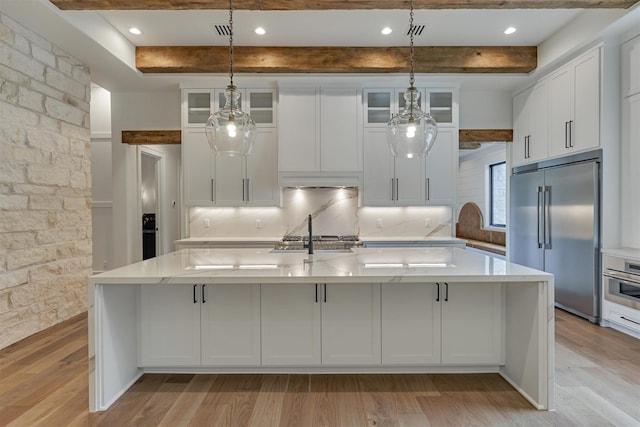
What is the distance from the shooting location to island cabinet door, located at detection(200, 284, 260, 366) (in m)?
2.39

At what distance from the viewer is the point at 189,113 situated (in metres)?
4.51

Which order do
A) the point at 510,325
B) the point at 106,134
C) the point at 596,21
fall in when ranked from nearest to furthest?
the point at 510,325 → the point at 596,21 → the point at 106,134

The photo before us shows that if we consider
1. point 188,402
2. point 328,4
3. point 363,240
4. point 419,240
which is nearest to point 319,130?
point 363,240

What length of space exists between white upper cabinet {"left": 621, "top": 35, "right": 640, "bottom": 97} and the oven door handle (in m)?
1.63

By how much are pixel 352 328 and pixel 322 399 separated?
472mm

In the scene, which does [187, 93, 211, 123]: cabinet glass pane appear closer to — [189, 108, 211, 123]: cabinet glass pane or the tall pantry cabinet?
[189, 108, 211, 123]: cabinet glass pane

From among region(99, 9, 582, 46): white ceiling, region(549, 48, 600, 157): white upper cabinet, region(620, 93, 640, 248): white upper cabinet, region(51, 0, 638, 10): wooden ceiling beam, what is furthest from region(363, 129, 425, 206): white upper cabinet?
region(620, 93, 640, 248): white upper cabinet

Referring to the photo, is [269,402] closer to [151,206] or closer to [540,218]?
[540,218]

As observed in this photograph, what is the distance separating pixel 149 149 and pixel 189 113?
1393 mm

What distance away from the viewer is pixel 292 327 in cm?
240

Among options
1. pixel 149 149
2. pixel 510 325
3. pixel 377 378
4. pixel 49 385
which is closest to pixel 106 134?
pixel 149 149

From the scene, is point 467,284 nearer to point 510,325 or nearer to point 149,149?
point 510,325

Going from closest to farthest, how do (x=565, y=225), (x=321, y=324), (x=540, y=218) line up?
(x=321, y=324), (x=565, y=225), (x=540, y=218)

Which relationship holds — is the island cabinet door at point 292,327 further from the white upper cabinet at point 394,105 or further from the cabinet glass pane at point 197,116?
the cabinet glass pane at point 197,116
